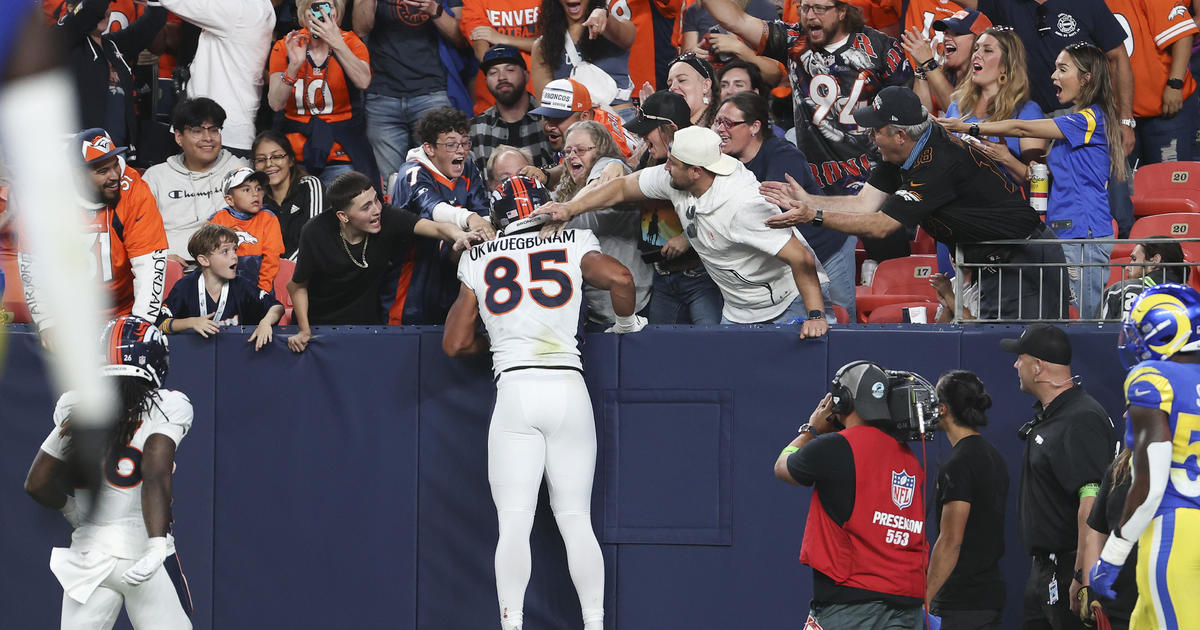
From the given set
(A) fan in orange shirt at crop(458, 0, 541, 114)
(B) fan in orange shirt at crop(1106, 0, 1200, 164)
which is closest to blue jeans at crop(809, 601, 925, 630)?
(B) fan in orange shirt at crop(1106, 0, 1200, 164)

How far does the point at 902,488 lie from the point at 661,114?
2907mm

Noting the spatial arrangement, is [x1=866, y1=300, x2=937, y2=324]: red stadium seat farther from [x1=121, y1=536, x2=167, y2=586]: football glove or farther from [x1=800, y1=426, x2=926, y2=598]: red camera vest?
[x1=121, y1=536, x2=167, y2=586]: football glove

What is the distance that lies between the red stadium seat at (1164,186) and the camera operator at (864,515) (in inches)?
190

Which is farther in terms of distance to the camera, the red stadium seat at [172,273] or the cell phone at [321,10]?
the cell phone at [321,10]

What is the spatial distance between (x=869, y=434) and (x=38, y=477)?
3.54 metres

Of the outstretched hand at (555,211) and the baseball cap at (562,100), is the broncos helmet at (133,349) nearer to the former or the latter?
the outstretched hand at (555,211)

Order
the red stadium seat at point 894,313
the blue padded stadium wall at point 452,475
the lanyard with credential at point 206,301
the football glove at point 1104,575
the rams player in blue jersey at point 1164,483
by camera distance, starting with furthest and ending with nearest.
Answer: the red stadium seat at point 894,313 < the lanyard with credential at point 206,301 < the blue padded stadium wall at point 452,475 < the football glove at point 1104,575 < the rams player in blue jersey at point 1164,483

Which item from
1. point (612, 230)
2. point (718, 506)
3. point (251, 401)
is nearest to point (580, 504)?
point (718, 506)

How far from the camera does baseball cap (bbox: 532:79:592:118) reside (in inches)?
307

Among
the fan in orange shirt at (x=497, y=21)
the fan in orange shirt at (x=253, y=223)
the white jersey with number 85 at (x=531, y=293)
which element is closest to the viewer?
the white jersey with number 85 at (x=531, y=293)

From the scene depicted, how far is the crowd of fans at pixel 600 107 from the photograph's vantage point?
7.26 metres

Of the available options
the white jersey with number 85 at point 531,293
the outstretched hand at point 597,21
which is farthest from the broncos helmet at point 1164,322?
the outstretched hand at point 597,21

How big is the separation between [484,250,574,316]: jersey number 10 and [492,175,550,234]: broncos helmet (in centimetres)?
17

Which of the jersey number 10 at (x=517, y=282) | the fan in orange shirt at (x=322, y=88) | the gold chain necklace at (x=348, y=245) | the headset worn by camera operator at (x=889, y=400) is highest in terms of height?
the fan in orange shirt at (x=322, y=88)
